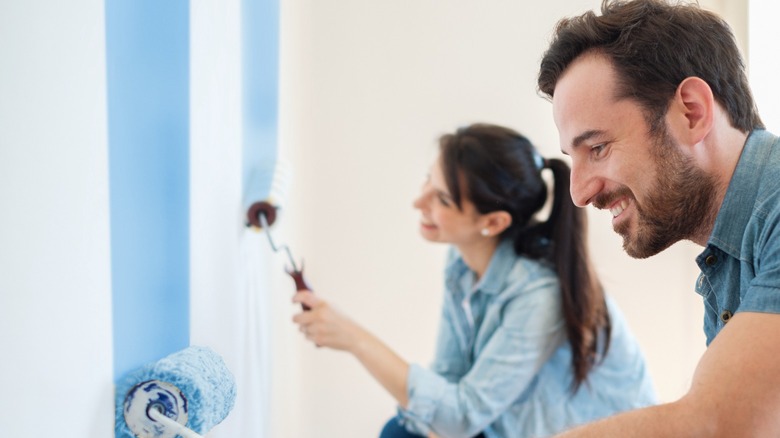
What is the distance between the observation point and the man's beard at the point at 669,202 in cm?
81

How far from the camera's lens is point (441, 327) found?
1.48 m

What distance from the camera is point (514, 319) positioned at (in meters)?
1.28

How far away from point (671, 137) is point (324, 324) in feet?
1.95

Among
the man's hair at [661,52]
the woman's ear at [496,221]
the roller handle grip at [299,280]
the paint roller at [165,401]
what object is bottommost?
the roller handle grip at [299,280]

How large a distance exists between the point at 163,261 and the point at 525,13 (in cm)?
124

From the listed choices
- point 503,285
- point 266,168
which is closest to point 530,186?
point 503,285

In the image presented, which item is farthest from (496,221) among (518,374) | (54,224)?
(54,224)

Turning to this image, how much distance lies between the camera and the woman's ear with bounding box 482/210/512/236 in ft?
4.35

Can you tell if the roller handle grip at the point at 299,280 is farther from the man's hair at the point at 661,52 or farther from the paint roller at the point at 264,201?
the man's hair at the point at 661,52

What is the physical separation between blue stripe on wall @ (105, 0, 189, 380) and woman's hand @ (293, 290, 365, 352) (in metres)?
0.41

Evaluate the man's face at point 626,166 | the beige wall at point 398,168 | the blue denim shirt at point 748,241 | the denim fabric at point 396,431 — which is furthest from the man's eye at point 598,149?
the beige wall at point 398,168

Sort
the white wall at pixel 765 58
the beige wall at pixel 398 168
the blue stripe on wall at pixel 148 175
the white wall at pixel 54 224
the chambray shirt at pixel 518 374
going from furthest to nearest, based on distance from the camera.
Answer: the beige wall at pixel 398 168
the white wall at pixel 765 58
the chambray shirt at pixel 518 374
the blue stripe on wall at pixel 148 175
the white wall at pixel 54 224

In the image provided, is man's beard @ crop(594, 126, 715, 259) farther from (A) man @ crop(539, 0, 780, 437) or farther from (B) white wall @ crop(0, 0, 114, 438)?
(B) white wall @ crop(0, 0, 114, 438)

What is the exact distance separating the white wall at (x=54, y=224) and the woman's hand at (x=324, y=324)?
574 millimetres
